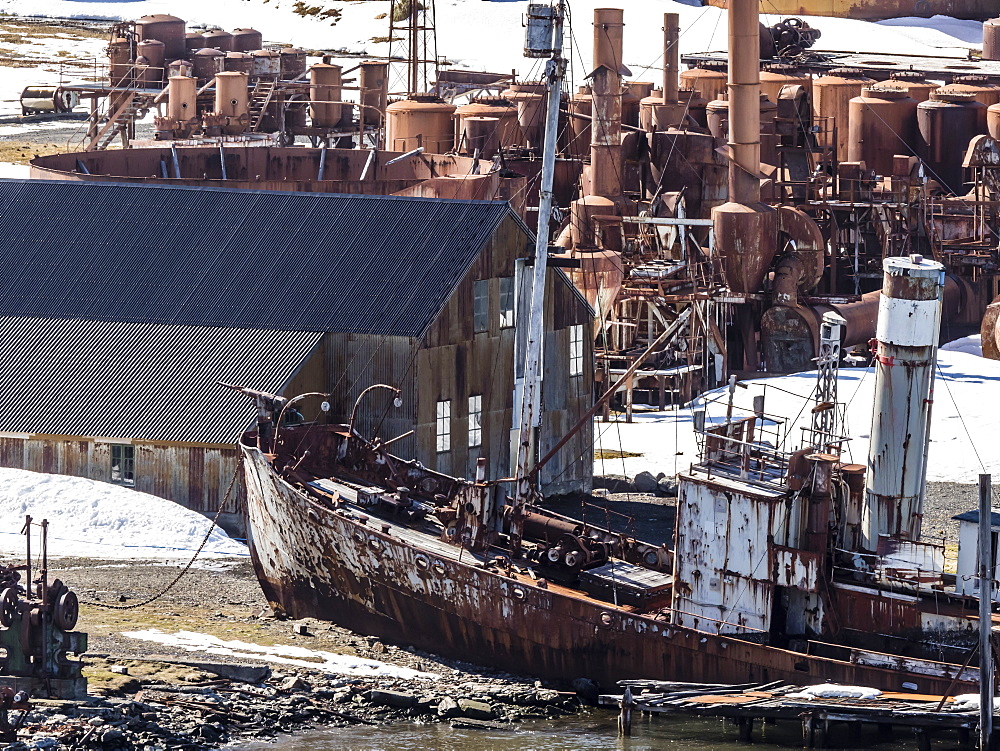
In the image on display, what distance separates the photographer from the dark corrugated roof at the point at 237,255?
3625 centimetres

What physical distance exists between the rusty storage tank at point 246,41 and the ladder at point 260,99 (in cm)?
1993

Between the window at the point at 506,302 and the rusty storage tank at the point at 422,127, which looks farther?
the rusty storage tank at the point at 422,127

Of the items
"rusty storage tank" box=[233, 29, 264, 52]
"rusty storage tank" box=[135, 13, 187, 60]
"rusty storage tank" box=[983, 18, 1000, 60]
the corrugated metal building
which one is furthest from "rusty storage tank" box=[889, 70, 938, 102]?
"rusty storage tank" box=[233, 29, 264, 52]

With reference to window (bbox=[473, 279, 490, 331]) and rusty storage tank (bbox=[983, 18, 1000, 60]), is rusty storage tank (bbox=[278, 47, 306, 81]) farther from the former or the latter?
window (bbox=[473, 279, 490, 331])

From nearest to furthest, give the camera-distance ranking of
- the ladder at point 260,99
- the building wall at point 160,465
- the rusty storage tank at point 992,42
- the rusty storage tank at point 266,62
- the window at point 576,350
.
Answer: the building wall at point 160,465 → the window at point 576,350 → the ladder at point 260,99 → the rusty storage tank at point 992,42 → the rusty storage tank at point 266,62

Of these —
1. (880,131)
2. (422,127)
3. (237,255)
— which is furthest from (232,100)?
(237,255)

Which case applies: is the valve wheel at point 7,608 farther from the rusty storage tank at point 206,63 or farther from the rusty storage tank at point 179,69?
the rusty storage tank at point 206,63

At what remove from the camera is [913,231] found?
188 ft

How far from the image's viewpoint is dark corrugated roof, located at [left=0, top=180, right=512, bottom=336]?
36.2 m

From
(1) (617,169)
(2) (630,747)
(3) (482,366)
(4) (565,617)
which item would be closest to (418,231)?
(3) (482,366)

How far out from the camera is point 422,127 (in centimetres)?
6519

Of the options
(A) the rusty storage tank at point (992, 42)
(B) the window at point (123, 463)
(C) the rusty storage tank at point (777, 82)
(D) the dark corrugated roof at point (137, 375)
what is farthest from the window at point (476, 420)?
(A) the rusty storage tank at point (992, 42)

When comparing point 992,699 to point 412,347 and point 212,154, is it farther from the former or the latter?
point 212,154

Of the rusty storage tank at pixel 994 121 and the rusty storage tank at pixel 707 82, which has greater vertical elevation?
the rusty storage tank at pixel 707 82
